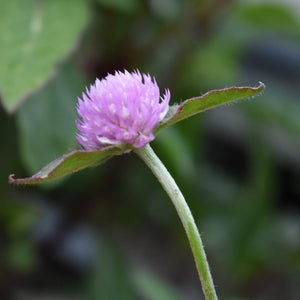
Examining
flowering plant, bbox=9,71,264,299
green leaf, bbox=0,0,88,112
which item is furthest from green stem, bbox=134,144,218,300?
green leaf, bbox=0,0,88,112

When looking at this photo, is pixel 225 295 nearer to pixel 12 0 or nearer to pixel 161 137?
pixel 161 137

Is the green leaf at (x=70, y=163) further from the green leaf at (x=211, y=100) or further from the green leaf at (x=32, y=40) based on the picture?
the green leaf at (x=32, y=40)

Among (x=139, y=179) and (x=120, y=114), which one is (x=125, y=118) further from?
(x=139, y=179)

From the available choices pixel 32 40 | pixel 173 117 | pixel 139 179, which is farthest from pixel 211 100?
pixel 139 179

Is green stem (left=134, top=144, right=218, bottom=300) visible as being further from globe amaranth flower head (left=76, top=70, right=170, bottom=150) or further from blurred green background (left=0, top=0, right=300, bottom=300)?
blurred green background (left=0, top=0, right=300, bottom=300)

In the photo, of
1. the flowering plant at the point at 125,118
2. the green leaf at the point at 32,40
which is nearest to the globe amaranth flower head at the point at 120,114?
the flowering plant at the point at 125,118

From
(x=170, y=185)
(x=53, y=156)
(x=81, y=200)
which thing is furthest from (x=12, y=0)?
(x=170, y=185)
